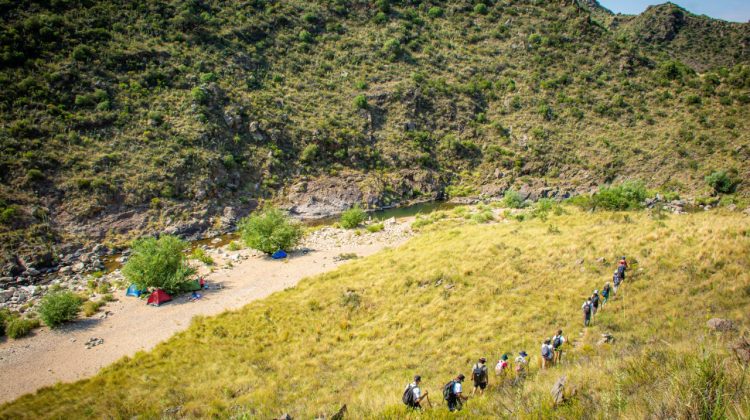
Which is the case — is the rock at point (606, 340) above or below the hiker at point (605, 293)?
below

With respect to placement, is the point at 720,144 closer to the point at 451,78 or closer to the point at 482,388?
the point at 451,78

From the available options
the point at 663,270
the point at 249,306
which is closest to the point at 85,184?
the point at 249,306

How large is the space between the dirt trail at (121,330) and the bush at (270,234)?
180cm

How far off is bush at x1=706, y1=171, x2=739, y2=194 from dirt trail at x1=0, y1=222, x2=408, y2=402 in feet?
148

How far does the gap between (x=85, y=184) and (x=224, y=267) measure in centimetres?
2141

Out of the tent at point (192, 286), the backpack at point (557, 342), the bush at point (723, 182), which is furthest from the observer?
the bush at point (723, 182)

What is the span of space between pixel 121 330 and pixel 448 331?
16720 millimetres

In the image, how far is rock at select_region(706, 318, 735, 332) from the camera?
1005 cm

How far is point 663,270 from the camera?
15.6m

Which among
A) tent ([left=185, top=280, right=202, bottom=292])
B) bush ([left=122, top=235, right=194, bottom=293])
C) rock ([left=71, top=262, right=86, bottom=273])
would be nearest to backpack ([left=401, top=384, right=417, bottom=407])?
bush ([left=122, top=235, right=194, bottom=293])

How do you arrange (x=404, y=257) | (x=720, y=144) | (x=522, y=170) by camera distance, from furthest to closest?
(x=522, y=170)
(x=720, y=144)
(x=404, y=257)

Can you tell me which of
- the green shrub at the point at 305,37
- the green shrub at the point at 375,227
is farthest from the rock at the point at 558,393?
the green shrub at the point at 305,37

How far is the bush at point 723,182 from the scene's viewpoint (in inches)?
1630

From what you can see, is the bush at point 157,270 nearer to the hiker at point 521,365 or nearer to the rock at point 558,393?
the hiker at point 521,365
